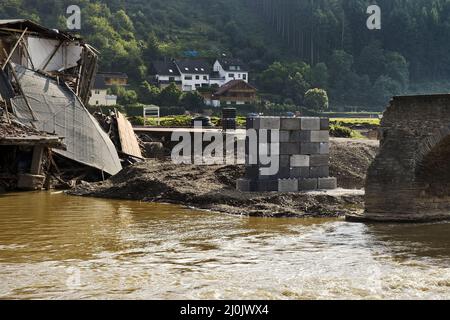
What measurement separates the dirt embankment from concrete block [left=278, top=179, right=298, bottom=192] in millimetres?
777

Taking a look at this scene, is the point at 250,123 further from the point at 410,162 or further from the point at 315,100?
the point at 315,100

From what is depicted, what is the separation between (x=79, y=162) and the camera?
30.2m

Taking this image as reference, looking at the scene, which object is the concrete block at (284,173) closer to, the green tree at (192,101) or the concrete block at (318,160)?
the concrete block at (318,160)

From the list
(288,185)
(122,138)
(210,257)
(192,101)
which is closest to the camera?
(210,257)

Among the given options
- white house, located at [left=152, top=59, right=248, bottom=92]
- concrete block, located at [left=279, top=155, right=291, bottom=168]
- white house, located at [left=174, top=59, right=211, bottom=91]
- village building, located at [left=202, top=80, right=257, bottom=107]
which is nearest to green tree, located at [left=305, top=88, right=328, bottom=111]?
village building, located at [left=202, top=80, right=257, bottom=107]

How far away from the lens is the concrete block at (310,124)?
25.1m

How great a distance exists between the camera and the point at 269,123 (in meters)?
24.4

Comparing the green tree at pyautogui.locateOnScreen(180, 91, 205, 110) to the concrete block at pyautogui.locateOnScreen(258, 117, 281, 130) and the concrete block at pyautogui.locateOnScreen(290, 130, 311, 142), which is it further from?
the concrete block at pyautogui.locateOnScreen(258, 117, 281, 130)

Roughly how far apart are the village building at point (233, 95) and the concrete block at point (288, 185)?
221ft

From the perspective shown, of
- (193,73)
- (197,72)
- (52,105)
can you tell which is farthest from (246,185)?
(197,72)

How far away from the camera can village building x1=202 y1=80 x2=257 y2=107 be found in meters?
92.7

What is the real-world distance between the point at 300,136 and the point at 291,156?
74 centimetres

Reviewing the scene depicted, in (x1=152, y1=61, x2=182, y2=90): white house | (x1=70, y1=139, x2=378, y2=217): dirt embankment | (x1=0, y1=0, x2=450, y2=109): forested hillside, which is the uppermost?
(x1=0, y1=0, x2=450, y2=109): forested hillside

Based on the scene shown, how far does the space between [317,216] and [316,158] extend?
13.7 feet
